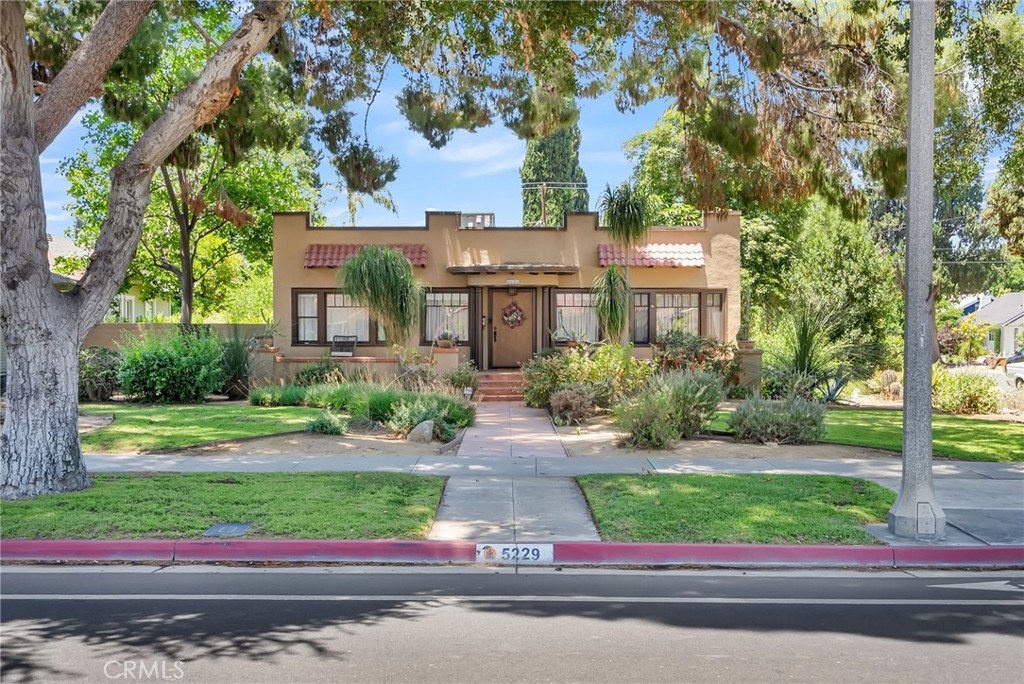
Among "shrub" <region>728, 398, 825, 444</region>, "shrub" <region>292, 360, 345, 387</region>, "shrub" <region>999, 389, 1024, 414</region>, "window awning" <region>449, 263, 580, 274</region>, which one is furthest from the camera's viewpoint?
"window awning" <region>449, 263, 580, 274</region>

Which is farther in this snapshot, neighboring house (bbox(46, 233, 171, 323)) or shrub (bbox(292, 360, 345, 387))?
neighboring house (bbox(46, 233, 171, 323))

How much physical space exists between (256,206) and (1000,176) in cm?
2427

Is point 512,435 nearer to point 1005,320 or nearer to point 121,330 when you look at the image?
point 121,330

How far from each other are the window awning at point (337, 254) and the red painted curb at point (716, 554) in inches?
671

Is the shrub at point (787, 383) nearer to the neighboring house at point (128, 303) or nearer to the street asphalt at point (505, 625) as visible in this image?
the street asphalt at point (505, 625)

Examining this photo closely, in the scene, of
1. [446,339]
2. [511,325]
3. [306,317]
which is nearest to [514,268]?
[511,325]

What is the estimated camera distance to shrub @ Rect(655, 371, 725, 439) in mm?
13984

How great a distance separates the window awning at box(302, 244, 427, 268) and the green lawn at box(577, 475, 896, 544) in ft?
47.3

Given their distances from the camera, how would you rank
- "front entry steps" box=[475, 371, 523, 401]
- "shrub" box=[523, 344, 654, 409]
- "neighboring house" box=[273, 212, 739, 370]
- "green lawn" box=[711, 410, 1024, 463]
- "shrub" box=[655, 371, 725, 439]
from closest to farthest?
"green lawn" box=[711, 410, 1024, 463]
"shrub" box=[655, 371, 725, 439]
"shrub" box=[523, 344, 654, 409]
"front entry steps" box=[475, 371, 523, 401]
"neighboring house" box=[273, 212, 739, 370]

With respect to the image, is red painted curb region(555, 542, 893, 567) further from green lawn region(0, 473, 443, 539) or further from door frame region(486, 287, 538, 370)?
door frame region(486, 287, 538, 370)

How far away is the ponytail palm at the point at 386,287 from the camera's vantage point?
19.3 m

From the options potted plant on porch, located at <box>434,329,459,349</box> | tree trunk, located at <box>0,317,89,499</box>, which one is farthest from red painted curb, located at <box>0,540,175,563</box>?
potted plant on porch, located at <box>434,329,459,349</box>

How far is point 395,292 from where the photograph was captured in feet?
63.9
